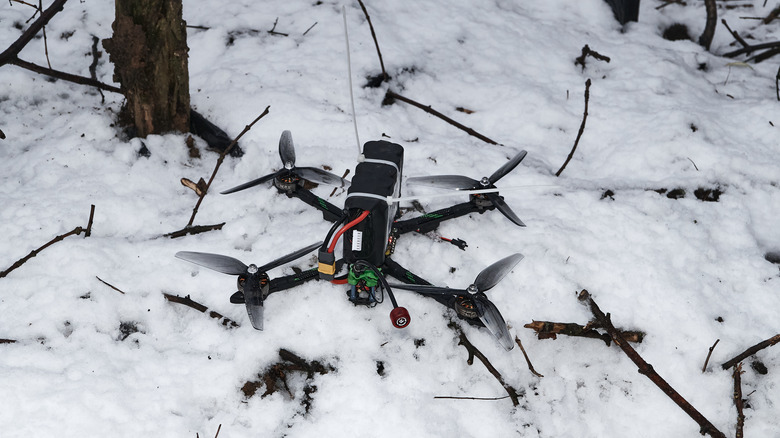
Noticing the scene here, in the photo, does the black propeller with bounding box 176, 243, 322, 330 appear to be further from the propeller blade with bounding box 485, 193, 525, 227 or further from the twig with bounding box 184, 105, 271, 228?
the propeller blade with bounding box 485, 193, 525, 227

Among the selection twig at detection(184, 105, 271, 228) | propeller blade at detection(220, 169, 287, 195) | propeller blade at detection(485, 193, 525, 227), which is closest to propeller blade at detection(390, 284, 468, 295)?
propeller blade at detection(485, 193, 525, 227)

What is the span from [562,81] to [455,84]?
3.14 ft

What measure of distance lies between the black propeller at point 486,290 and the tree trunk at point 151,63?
7.31 ft

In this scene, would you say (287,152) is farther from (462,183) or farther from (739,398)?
(739,398)

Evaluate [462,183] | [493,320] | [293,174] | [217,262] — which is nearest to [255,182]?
[293,174]

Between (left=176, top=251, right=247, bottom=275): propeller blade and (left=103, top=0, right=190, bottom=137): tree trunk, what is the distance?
138cm

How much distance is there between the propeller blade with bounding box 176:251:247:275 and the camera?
3303 mm

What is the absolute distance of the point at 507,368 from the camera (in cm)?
327

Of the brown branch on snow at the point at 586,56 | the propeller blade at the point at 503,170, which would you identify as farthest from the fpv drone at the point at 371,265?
the brown branch on snow at the point at 586,56

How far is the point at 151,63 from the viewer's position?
3955 mm

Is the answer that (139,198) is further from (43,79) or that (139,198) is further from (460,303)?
(460,303)

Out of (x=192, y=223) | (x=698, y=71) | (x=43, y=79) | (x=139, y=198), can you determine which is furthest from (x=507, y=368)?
(x=43, y=79)

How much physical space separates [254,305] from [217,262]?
15.0 inches

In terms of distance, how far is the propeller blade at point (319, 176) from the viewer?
3.76m
